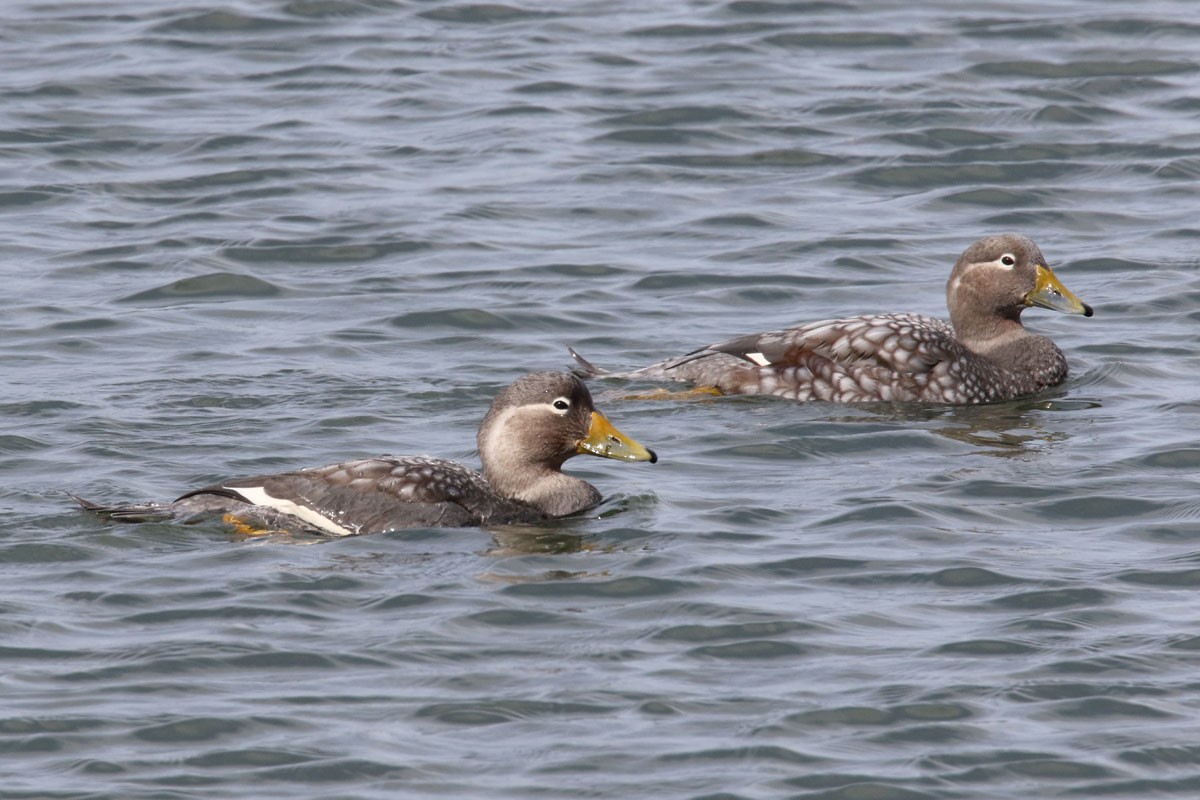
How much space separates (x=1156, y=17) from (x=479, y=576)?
1478 cm

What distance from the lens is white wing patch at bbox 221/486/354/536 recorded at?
37.5 feet

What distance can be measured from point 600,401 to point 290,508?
3.17m

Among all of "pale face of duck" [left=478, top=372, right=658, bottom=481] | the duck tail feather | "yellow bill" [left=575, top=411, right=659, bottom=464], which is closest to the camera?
"pale face of duck" [left=478, top=372, right=658, bottom=481]

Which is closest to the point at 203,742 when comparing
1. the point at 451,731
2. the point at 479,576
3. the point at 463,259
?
the point at 451,731

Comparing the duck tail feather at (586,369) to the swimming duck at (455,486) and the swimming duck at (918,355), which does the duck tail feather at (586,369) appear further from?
the swimming duck at (455,486)

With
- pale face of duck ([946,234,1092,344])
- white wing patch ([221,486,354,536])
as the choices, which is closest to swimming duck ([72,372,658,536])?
white wing patch ([221,486,354,536])

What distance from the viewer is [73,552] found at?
11.3 metres

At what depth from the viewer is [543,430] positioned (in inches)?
475

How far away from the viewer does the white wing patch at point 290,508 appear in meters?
11.4

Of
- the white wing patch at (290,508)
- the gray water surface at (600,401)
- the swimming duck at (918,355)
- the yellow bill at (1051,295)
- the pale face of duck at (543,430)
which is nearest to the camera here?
the gray water surface at (600,401)

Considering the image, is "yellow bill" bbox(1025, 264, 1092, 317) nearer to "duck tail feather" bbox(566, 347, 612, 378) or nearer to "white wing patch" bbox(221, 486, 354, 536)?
"duck tail feather" bbox(566, 347, 612, 378)

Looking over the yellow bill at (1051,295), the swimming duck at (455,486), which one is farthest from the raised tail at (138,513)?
the yellow bill at (1051,295)

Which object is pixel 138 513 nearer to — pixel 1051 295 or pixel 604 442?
pixel 604 442

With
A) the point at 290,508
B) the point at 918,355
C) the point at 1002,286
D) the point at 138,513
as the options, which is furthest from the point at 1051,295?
the point at 138,513
